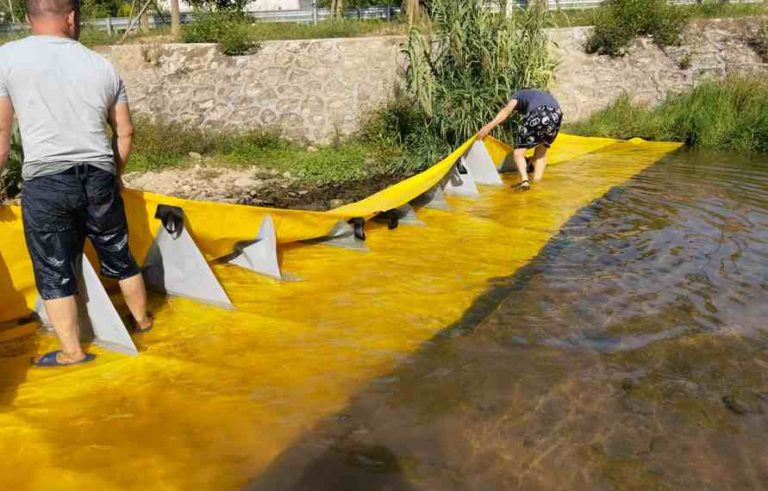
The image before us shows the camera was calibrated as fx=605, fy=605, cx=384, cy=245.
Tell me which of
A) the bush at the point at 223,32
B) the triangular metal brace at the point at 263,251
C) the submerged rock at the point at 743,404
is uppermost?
the bush at the point at 223,32

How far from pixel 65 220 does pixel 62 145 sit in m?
0.36

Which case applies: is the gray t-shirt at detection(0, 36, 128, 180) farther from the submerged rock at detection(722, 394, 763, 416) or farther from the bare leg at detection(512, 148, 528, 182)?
the bare leg at detection(512, 148, 528, 182)

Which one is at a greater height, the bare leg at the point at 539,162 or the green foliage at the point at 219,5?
the green foliage at the point at 219,5

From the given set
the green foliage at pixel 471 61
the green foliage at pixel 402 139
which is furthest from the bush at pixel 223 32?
the green foliage at pixel 471 61

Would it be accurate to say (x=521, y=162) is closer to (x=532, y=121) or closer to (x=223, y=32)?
(x=532, y=121)

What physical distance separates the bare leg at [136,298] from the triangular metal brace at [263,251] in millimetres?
1040

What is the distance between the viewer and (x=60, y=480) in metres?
2.27

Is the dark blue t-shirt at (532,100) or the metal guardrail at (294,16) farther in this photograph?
the metal guardrail at (294,16)

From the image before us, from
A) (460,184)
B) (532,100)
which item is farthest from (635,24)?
(460,184)

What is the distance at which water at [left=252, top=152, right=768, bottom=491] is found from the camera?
243 cm

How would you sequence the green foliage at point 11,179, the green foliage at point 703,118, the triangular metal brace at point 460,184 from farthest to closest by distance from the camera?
the green foliage at point 703,118 → the triangular metal brace at point 460,184 → the green foliage at point 11,179

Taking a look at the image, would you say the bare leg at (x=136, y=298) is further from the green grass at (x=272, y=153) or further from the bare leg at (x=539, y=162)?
the green grass at (x=272, y=153)

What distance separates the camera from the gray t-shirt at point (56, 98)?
2.70 meters

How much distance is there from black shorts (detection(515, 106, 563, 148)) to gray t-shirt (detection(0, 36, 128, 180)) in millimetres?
Answer: 5594
